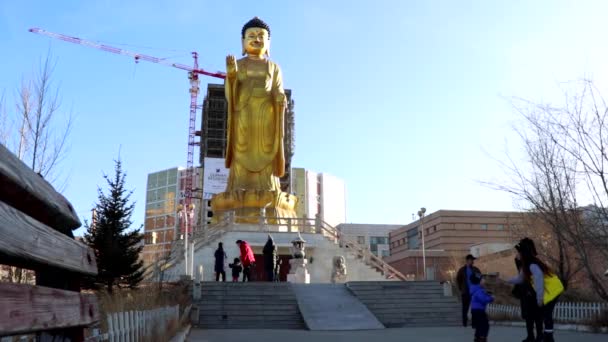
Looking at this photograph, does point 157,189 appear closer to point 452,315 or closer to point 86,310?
point 452,315

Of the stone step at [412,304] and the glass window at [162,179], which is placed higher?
the glass window at [162,179]

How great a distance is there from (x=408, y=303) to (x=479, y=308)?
24.8 ft

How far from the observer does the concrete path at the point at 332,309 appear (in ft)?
43.8

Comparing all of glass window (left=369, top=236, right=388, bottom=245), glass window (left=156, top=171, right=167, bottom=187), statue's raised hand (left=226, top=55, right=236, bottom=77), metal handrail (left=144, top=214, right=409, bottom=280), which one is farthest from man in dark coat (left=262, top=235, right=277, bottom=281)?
glass window (left=156, top=171, right=167, bottom=187)

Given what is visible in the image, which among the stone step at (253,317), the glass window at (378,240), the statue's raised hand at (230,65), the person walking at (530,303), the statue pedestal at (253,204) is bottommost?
the stone step at (253,317)

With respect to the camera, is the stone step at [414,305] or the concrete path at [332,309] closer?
the concrete path at [332,309]

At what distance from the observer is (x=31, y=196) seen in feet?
7.20

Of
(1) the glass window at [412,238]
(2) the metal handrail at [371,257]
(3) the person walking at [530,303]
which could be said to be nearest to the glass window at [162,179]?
(1) the glass window at [412,238]

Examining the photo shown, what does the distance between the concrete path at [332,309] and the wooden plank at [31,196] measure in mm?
10888

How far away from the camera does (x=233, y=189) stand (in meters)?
28.1

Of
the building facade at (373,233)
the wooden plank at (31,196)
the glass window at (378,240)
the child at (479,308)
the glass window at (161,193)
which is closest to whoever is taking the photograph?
the wooden plank at (31,196)

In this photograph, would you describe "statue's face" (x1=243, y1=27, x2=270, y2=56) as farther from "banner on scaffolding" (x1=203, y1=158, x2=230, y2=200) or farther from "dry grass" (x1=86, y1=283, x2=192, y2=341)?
"banner on scaffolding" (x1=203, y1=158, x2=230, y2=200)

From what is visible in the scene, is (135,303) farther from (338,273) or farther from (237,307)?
(338,273)

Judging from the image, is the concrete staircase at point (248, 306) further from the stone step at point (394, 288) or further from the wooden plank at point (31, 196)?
the wooden plank at point (31, 196)
